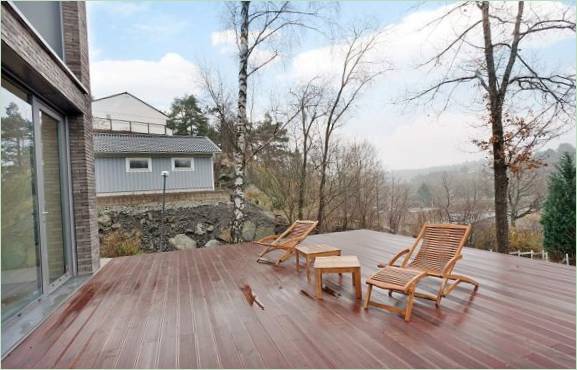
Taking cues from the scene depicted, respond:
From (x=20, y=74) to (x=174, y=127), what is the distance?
1224cm

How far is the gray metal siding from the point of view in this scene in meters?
10.7

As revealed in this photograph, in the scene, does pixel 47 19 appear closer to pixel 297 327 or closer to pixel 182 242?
pixel 297 327

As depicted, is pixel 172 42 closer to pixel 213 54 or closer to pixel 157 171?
Result: pixel 213 54

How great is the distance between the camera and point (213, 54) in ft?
27.1

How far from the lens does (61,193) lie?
422 cm

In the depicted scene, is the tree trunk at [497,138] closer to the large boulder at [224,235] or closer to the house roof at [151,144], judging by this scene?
the large boulder at [224,235]

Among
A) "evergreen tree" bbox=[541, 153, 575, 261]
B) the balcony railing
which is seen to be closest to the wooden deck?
"evergreen tree" bbox=[541, 153, 575, 261]

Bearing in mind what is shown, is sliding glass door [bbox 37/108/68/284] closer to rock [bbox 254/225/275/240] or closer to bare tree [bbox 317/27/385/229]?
rock [bbox 254/225/275/240]

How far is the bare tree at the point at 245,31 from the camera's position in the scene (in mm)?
7629

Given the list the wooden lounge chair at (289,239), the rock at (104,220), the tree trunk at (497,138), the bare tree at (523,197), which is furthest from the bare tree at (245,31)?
the bare tree at (523,197)

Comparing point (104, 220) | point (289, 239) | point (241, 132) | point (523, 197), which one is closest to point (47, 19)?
point (241, 132)

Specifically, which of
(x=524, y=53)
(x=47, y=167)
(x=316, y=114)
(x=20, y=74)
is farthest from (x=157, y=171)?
(x=524, y=53)

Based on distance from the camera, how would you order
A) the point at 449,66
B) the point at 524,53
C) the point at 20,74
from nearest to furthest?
the point at 20,74 → the point at 524,53 → the point at 449,66

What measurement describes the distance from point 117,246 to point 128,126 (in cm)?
926
